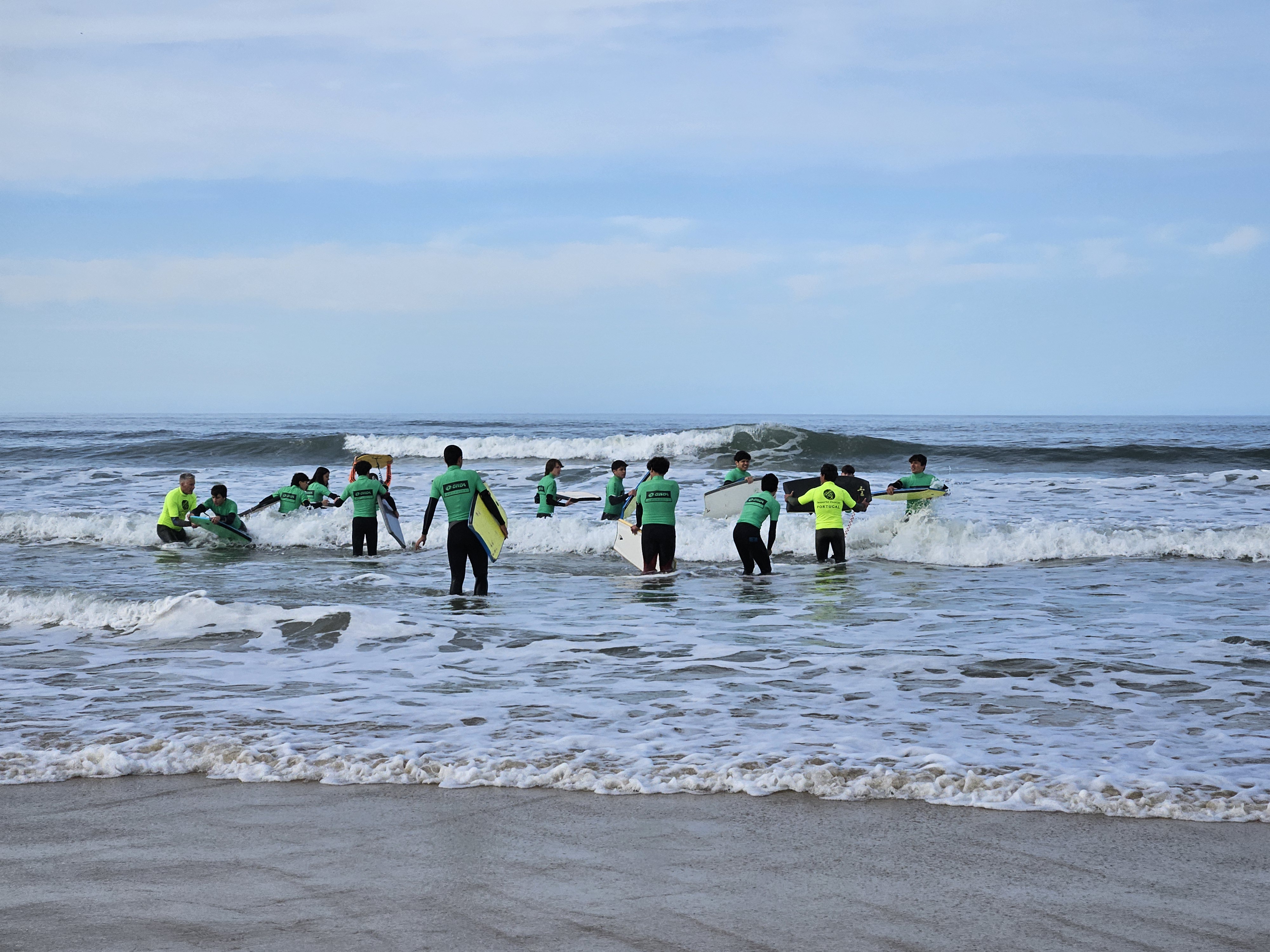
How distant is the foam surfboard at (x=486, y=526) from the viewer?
40.6 feet

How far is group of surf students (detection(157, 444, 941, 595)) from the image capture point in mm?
12391

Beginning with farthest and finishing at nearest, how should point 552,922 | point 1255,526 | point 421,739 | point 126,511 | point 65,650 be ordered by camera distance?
point 126,511 < point 1255,526 < point 65,650 < point 421,739 < point 552,922

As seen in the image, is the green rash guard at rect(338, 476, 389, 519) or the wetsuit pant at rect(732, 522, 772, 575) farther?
the green rash guard at rect(338, 476, 389, 519)

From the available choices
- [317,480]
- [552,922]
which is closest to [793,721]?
[552,922]

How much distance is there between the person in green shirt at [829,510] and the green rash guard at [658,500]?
83.5 inches

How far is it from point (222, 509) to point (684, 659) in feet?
40.9

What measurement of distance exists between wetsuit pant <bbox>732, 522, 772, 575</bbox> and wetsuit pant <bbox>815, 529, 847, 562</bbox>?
114 cm

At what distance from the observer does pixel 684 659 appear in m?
8.70

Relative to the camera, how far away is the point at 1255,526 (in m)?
16.8

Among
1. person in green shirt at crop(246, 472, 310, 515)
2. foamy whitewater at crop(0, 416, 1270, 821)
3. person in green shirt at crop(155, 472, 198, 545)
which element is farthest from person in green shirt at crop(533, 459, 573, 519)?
person in green shirt at crop(155, 472, 198, 545)

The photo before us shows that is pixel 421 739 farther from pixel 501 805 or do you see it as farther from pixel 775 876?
pixel 775 876

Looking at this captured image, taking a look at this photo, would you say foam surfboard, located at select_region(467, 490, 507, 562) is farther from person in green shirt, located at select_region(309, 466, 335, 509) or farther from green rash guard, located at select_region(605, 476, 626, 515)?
person in green shirt, located at select_region(309, 466, 335, 509)

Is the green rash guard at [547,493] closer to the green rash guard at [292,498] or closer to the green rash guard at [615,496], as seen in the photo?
the green rash guard at [615,496]

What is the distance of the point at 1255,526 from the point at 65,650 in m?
17.9
